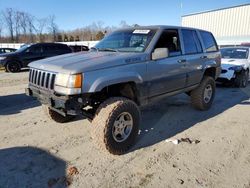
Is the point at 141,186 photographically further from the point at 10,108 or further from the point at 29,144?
the point at 10,108

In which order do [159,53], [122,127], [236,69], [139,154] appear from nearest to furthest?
[139,154], [122,127], [159,53], [236,69]

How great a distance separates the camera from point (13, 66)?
15.2m

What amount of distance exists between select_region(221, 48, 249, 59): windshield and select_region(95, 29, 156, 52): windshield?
6640 mm

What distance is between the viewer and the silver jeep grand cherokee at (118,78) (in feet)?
12.4

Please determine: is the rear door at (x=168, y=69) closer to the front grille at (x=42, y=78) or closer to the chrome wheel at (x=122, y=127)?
the chrome wheel at (x=122, y=127)

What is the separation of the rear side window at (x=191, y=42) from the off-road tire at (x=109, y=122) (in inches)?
86.1

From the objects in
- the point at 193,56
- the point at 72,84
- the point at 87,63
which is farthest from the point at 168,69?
the point at 72,84

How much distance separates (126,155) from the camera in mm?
4141

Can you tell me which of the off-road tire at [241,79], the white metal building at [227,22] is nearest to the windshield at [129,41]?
the off-road tire at [241,79]

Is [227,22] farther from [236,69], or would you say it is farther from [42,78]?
[42,78]

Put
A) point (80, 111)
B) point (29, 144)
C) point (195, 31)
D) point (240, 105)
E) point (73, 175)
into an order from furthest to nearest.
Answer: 1. point (240, 105)
2. point (195, 31)
3. point (29, 144)
4. point (80, 111)
5. point (73, 175)

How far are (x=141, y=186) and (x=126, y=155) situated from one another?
2.93 ft

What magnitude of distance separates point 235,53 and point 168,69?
6832mm

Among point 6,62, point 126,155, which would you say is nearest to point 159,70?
point 126,155
